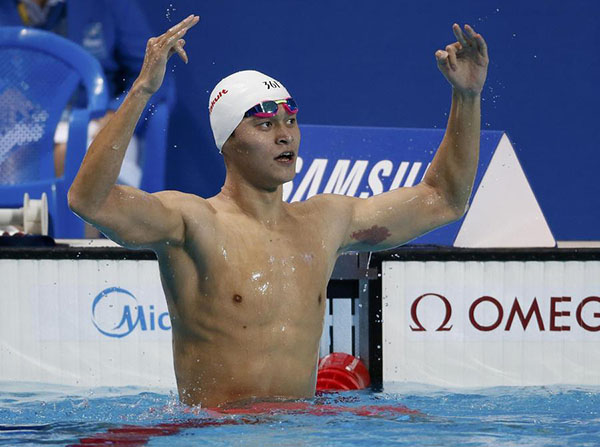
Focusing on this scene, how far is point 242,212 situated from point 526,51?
454 centimetres

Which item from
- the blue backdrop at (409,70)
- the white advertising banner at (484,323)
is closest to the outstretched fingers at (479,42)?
the white advertising banner at (484,323)

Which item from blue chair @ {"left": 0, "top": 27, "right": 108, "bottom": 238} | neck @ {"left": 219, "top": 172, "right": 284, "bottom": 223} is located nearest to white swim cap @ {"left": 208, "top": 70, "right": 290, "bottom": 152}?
neck @ {"left": 219, "top": 172, "right": 284, "bottom": 223}

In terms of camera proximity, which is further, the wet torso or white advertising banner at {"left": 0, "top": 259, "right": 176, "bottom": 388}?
white advertising banner at {"left": 0, "top": 259, "right": 176, "bottom": 388}

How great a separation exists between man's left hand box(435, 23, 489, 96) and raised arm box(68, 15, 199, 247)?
739 mm

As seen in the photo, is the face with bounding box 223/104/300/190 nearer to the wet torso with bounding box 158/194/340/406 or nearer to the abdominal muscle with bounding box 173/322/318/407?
the wet torso with bounding box 158/194/340/406

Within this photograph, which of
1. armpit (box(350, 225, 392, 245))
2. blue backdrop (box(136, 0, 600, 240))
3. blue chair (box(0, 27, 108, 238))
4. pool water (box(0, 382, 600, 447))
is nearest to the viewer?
pool water (box(0, 382, 600, 447))

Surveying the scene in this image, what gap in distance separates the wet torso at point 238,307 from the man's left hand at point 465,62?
61 cm

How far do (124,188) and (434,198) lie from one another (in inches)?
37.1

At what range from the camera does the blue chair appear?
6025mm

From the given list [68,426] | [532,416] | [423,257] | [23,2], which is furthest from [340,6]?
[68,426]

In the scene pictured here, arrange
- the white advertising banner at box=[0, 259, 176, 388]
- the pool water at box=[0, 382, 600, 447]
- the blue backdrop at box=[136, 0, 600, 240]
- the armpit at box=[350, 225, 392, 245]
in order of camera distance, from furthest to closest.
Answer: the blue backdrop at box=[136, 0, 600, 240]
the white advertising banner at box=[0, 259, 176, 388]
the armpit at box=[350, 225, 392, 245]
the pool water at box=[0, 382, 600, 447]

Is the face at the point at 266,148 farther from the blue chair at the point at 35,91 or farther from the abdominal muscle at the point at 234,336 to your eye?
the blue chair at the point at 35,91

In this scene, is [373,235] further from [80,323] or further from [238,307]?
[80,323]

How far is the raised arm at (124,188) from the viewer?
7.40 feet
